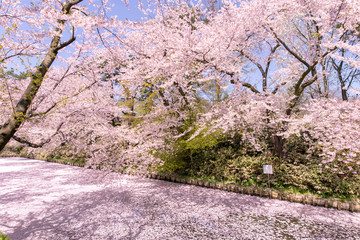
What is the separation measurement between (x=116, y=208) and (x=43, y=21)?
4.60 m

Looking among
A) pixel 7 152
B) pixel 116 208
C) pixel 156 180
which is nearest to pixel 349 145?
pixel 116 208

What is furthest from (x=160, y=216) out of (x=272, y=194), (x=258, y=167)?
(x=258, y=167)

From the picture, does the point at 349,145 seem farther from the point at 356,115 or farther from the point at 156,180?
the point at 156,180

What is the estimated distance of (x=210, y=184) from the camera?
7.38 metres

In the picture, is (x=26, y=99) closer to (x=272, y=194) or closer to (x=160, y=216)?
(x=160, y=216)

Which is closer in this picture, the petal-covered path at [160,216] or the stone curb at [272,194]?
the petal-covered path at [160,216]

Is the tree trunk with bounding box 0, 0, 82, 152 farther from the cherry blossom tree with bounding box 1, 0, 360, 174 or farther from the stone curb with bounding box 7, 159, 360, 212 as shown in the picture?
the stone curb with bounding box 7, 159, 360, 212

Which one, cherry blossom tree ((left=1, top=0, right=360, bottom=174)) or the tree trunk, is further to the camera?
cherry blossom tree ((left=1, top=0, right=360, bottom=174))

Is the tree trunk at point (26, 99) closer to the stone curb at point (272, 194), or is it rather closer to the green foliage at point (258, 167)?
the green foliage at point (258, 167)

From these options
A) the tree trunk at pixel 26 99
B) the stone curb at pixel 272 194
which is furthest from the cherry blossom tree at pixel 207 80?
the stone curb at pixel 272 194

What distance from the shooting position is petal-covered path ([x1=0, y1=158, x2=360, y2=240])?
12.7 ft

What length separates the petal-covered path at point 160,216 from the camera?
152 inches

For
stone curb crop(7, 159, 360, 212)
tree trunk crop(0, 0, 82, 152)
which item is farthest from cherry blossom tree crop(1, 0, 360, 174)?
stone curb crop(7, 159, 360, 212)

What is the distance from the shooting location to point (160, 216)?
185 inches
